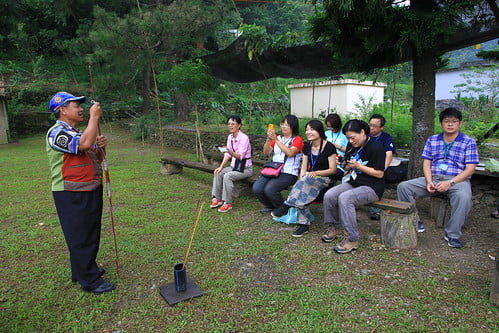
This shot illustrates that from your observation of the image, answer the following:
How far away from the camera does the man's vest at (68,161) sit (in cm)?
247

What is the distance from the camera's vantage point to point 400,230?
3.31 metres

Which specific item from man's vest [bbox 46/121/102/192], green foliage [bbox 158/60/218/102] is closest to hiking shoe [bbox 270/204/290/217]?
man's vest [bbox 46/121/102/192]

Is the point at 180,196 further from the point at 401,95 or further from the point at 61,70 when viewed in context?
the point at 401,95

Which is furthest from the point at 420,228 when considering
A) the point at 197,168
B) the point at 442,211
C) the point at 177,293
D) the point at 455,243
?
the point at 197,168

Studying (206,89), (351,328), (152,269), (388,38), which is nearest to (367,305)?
(351,328)

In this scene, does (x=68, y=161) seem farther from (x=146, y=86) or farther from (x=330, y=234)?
(x=146, y=86)

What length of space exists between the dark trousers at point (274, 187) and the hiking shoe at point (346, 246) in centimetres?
111

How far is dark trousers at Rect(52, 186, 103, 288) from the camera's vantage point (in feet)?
8.45

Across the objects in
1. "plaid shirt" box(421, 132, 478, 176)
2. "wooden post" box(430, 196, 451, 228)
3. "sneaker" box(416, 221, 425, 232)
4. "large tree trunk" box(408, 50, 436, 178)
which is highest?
"large tree trunk" box(408, 50, 436, 178)

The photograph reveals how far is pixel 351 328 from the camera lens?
7.41ft

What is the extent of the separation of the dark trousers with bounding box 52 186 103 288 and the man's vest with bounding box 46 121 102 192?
0.07 m

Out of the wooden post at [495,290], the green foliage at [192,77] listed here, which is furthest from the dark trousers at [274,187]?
the green foliage at [192,77]

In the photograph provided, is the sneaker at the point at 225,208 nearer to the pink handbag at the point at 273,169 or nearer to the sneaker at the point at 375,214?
the pink handbag at the point at 273,169

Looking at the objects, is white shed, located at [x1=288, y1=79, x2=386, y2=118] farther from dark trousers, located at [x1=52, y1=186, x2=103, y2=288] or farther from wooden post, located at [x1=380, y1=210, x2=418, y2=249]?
dark trousers, located at [x1=52, y1=186, x2=103, y2=288]
